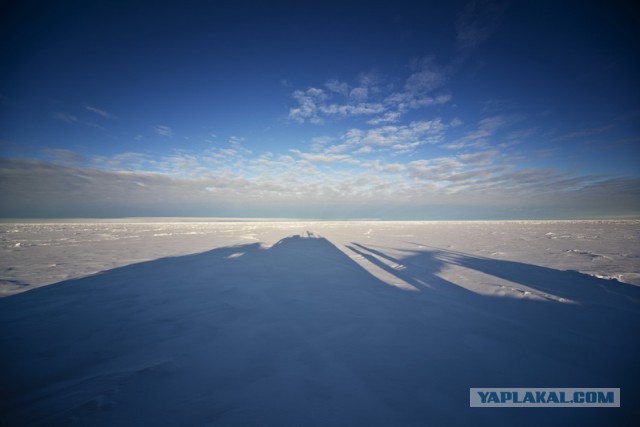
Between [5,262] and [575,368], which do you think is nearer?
[575,368]

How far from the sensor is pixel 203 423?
6.49ft

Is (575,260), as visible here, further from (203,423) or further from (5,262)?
(5,262)

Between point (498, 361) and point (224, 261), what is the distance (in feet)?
29.7

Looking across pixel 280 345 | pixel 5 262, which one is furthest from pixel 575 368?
pixel 5 262

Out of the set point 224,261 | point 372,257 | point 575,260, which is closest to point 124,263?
point 224,261

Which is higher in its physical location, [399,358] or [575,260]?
[575,260]

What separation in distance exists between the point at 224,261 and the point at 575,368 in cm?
982

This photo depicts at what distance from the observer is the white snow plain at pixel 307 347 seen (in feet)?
7.16

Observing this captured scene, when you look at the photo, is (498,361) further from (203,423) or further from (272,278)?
(272,278)

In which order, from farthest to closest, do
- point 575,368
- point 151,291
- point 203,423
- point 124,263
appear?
point 124,263, point 151,291, point 575,368, point 203,423

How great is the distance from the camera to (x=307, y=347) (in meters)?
3.23

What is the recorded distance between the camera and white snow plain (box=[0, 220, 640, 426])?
2.18 metres

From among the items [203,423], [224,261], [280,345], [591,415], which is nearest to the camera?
[203,423]

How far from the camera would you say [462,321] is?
3998 millimetres
